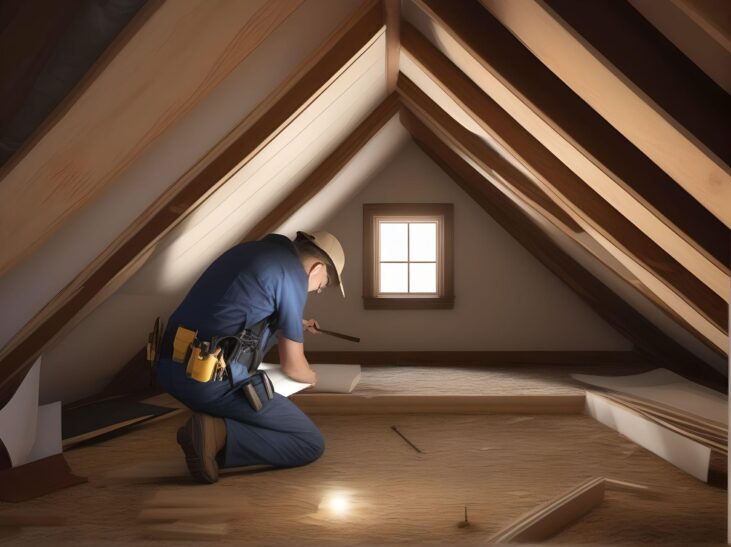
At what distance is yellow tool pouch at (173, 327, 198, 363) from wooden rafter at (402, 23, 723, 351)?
138 centimetres

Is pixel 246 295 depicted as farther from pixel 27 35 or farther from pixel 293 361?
pixel 27 35

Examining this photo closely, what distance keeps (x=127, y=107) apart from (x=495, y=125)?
1572 millimetres

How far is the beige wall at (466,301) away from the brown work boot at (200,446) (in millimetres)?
2629

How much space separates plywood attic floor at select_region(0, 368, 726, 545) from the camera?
2.14 m

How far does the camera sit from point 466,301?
5301 millimetres

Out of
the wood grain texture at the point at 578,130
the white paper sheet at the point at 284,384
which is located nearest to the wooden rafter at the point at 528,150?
the wood grain texture at the point at 578,130

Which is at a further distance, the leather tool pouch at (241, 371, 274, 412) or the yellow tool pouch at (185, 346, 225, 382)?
the leather tool pouch at (241, 371, 274, 412)

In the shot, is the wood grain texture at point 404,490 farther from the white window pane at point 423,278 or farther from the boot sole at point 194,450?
the white window pane at point 423,278

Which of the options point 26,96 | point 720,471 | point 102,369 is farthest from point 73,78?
point 102,369

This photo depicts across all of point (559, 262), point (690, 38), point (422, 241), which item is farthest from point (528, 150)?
point (422, 241)

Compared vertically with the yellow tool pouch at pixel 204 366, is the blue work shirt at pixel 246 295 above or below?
above

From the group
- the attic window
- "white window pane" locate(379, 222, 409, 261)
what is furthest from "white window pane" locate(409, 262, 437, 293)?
the attic window

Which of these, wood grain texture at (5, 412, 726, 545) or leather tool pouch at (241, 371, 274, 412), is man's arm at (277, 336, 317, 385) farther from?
wood grain texture at (5, 412, 726, 545)

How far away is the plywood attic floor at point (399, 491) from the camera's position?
7.02 ft
